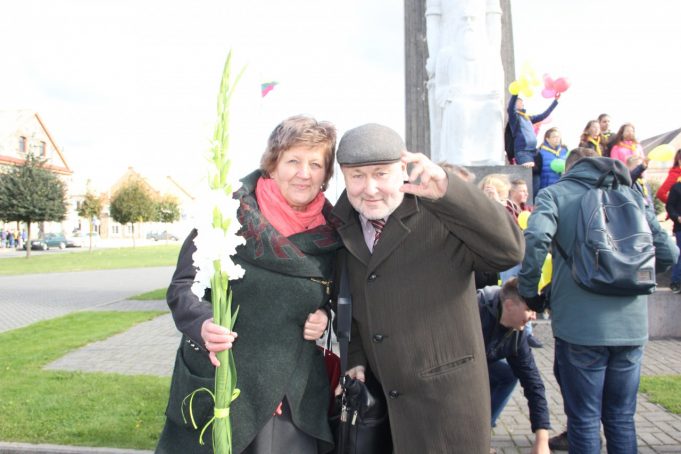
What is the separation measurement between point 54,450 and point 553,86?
8.04 m

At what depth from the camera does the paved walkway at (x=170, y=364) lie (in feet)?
13.2

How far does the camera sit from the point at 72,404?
4957 millimetres

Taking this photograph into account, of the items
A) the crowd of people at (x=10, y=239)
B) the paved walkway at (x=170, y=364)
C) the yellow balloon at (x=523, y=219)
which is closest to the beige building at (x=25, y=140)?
the crowd of people at (x=10, y=239)

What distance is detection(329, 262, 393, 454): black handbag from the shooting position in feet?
7.00

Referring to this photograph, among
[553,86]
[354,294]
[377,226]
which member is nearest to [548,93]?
[553,86]

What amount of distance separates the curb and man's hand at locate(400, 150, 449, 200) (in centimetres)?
312

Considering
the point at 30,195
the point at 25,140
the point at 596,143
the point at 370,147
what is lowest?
the point at 370,147

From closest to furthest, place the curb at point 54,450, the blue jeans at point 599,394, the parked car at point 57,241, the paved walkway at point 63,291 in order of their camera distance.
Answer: the blue jeans at point 599,394
the curb at point 54,450
the paved walkway at point 63,291
the parked car at point 57,241

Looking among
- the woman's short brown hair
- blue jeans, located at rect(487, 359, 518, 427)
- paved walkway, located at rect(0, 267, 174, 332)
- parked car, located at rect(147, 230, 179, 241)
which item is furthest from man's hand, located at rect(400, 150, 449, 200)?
parked car, located at rect(147, 230, 179, 241)

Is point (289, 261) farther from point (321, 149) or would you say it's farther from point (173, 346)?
point (173, 346)

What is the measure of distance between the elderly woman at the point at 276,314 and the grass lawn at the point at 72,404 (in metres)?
2.36

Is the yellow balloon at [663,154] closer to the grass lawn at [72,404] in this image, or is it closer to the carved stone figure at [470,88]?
the carved stone figure at [470,88]

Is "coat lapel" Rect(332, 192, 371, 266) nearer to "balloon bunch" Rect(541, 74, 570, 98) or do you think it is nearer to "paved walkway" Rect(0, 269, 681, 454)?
"paved walkway" Rect(0, 269, 681, 454)

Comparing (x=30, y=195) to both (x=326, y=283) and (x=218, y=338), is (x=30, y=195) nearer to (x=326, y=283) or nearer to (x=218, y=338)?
(x=326, y=283)
